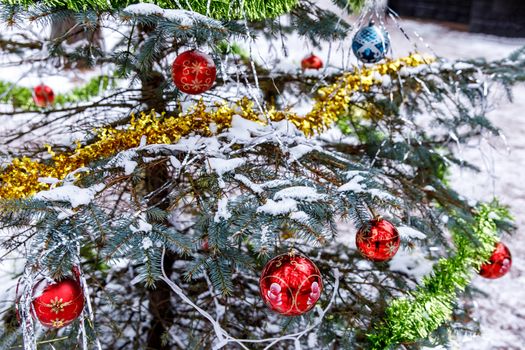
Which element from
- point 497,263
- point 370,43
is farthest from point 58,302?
point 497,263

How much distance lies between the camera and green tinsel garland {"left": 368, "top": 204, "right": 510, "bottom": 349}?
4.59 feet

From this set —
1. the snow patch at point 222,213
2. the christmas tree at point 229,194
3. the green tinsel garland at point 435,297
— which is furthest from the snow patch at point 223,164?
the green tinsel garland at point 435,297

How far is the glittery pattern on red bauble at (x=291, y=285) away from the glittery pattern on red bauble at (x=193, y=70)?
0.52 metres

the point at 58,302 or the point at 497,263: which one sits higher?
the point at 58,302

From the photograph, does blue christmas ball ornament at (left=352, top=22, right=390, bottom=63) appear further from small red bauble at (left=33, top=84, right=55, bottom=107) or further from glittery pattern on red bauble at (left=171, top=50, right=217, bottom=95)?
small red bauble at (left=33, top=84, right=55, bottom=107)

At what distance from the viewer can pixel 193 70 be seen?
49.7 inches

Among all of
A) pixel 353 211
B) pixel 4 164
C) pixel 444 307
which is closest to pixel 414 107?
pixel 444 307

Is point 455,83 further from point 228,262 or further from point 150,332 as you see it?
point 150,332

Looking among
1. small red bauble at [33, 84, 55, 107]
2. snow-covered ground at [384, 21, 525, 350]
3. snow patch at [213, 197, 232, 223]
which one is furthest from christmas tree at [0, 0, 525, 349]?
small red bauble at [33, 84, 55, 107]

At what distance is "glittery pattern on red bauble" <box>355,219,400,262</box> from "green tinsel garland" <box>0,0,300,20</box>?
2.06 ft

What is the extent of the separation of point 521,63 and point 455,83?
417 millimetres

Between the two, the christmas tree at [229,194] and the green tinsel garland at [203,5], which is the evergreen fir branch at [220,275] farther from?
the green tinsel garland at [203,5]

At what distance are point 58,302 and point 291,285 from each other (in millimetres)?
507

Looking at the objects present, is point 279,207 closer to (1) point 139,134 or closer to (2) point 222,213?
(2) point 222,213
